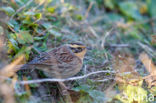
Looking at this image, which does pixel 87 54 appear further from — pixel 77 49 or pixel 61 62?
pixel 61 62

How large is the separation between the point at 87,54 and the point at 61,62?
832 millimetres

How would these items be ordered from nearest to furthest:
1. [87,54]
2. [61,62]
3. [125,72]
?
1. [61,62]
2. [125,72]
3. [87,54]

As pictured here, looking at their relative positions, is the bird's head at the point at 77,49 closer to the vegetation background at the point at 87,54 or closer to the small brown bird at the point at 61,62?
the small brown bird at the point at 61,62

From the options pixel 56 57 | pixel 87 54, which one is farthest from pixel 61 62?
pixel 87 54

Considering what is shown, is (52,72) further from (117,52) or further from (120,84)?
(117,52)

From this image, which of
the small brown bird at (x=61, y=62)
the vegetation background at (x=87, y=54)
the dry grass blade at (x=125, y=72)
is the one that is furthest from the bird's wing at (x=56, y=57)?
the dry grass blade at (x=125, y=72)

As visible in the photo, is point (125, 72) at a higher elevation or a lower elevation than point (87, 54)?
lower

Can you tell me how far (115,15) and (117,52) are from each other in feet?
6.69

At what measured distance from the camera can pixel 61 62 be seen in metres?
3.31

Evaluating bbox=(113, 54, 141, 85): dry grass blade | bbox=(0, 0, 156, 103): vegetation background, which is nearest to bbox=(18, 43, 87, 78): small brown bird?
bbox=(0, 0, 156, 103): vegetation background

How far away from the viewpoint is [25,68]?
311cm

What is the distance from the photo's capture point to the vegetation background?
295 centimetres

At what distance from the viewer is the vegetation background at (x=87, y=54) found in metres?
2.95

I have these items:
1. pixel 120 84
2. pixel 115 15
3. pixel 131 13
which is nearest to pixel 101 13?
pixel 115 15
